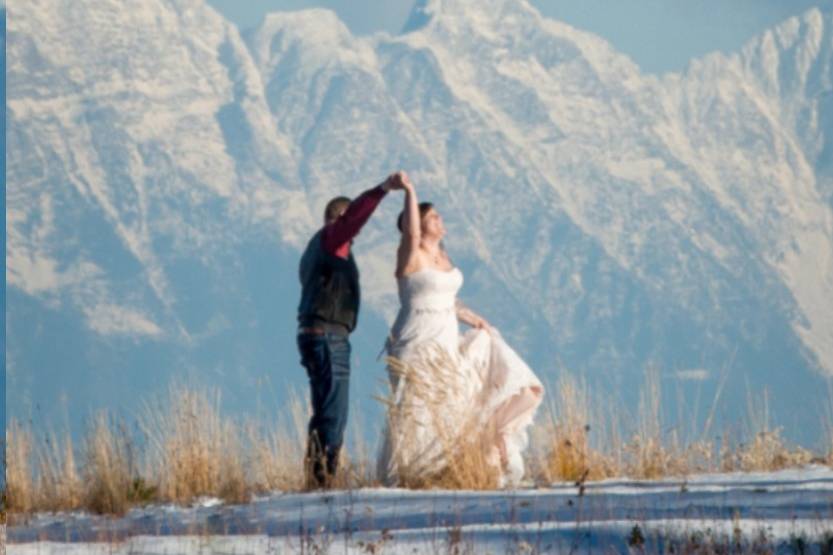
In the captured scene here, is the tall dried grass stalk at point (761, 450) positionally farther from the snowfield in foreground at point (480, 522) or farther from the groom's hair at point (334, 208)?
the groom's hair at point (334, 208)

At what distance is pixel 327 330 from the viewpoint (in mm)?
11883

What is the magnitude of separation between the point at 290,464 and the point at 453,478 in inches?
49.7

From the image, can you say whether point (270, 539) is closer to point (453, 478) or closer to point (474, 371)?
point (453, 478)

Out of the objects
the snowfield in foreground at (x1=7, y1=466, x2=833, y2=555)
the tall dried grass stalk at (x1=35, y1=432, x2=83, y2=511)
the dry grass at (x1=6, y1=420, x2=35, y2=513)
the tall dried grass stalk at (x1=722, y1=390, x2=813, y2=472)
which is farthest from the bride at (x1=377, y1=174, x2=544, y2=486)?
the dry grass at (x1=6, y1=420, x2=35, y2=513)

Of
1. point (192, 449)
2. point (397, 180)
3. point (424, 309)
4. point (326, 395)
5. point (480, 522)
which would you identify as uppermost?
point (397, 180)

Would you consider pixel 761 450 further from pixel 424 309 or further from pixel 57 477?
pixel 57 477

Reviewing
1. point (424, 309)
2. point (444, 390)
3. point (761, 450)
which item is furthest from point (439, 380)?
point (761, 450)

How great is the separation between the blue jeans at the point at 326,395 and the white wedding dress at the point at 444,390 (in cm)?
37

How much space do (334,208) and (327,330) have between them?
0.73 m

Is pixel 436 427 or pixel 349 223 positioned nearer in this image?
pixel 349 223

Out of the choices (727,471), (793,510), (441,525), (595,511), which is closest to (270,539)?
(441,525)

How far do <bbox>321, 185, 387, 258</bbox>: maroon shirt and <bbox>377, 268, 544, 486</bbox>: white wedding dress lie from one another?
64 cm

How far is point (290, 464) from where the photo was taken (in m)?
12.5

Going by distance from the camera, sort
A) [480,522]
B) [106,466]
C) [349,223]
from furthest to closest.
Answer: [106,466] → [349,223] → [480,522]
